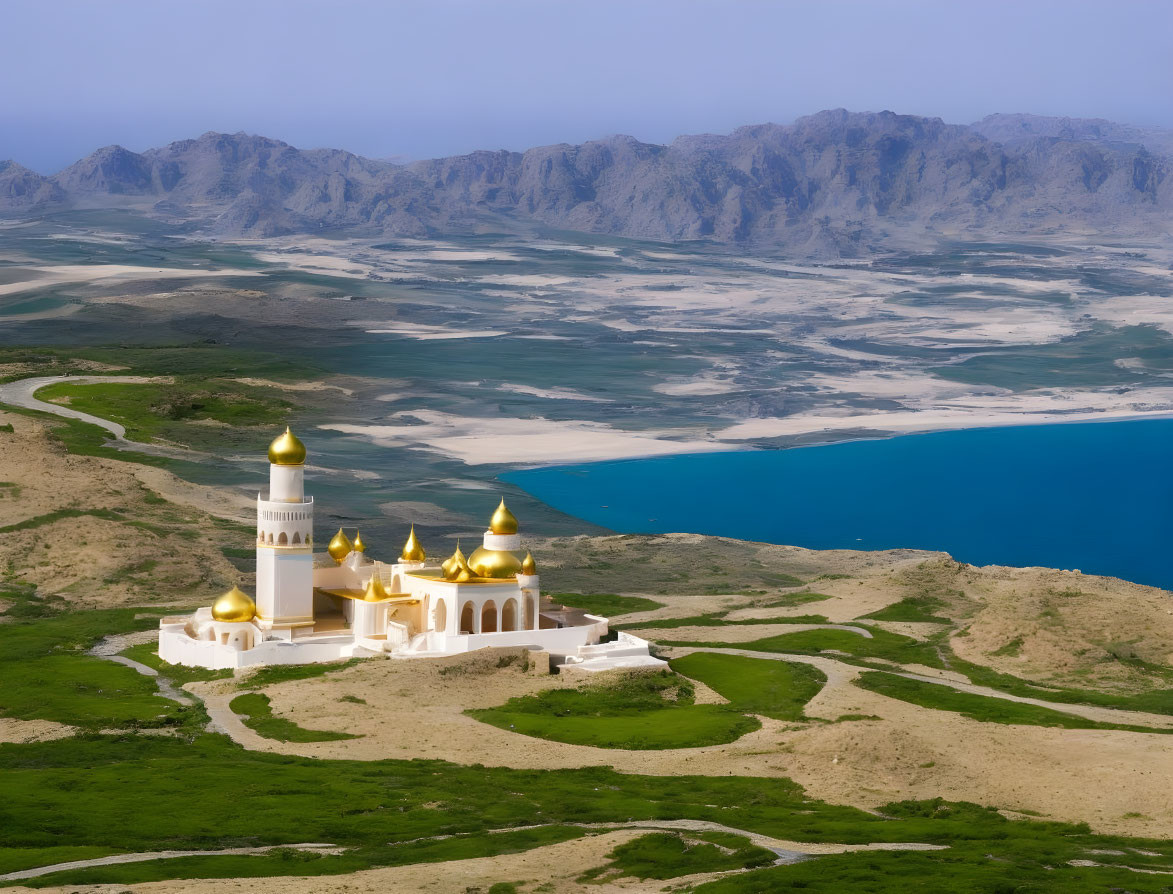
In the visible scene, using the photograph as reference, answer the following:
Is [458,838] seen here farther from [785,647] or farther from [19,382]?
[19,382]

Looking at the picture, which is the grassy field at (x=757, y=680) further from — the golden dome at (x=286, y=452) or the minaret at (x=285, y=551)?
the golden dome at (x=286, y=452)

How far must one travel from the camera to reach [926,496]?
110250 mm

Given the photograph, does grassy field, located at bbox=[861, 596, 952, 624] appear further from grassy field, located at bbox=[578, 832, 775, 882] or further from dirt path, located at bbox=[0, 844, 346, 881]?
dirt path, located at bbox=[0, 844, 346, 881]

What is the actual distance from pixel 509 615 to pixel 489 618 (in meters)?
0.68

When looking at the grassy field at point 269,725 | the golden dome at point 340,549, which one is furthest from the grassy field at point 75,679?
the golden dome at point 340,549

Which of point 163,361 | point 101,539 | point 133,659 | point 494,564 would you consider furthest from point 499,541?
point 163,361

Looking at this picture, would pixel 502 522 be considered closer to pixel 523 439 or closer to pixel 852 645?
pixel 852 645

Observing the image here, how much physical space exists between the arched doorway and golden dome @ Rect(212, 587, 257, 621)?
765 centimetres

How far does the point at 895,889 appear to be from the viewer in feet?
114

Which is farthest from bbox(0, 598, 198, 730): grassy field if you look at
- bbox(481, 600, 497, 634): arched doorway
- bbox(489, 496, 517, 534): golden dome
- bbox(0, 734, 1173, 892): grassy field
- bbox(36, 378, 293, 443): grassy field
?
bbox(36, 378, 293, 443): grassy field

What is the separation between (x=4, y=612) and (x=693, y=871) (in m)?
40.4

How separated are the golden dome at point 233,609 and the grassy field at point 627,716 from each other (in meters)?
10.3

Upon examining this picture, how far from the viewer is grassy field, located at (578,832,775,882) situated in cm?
3631

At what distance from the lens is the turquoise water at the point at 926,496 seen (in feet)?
322
